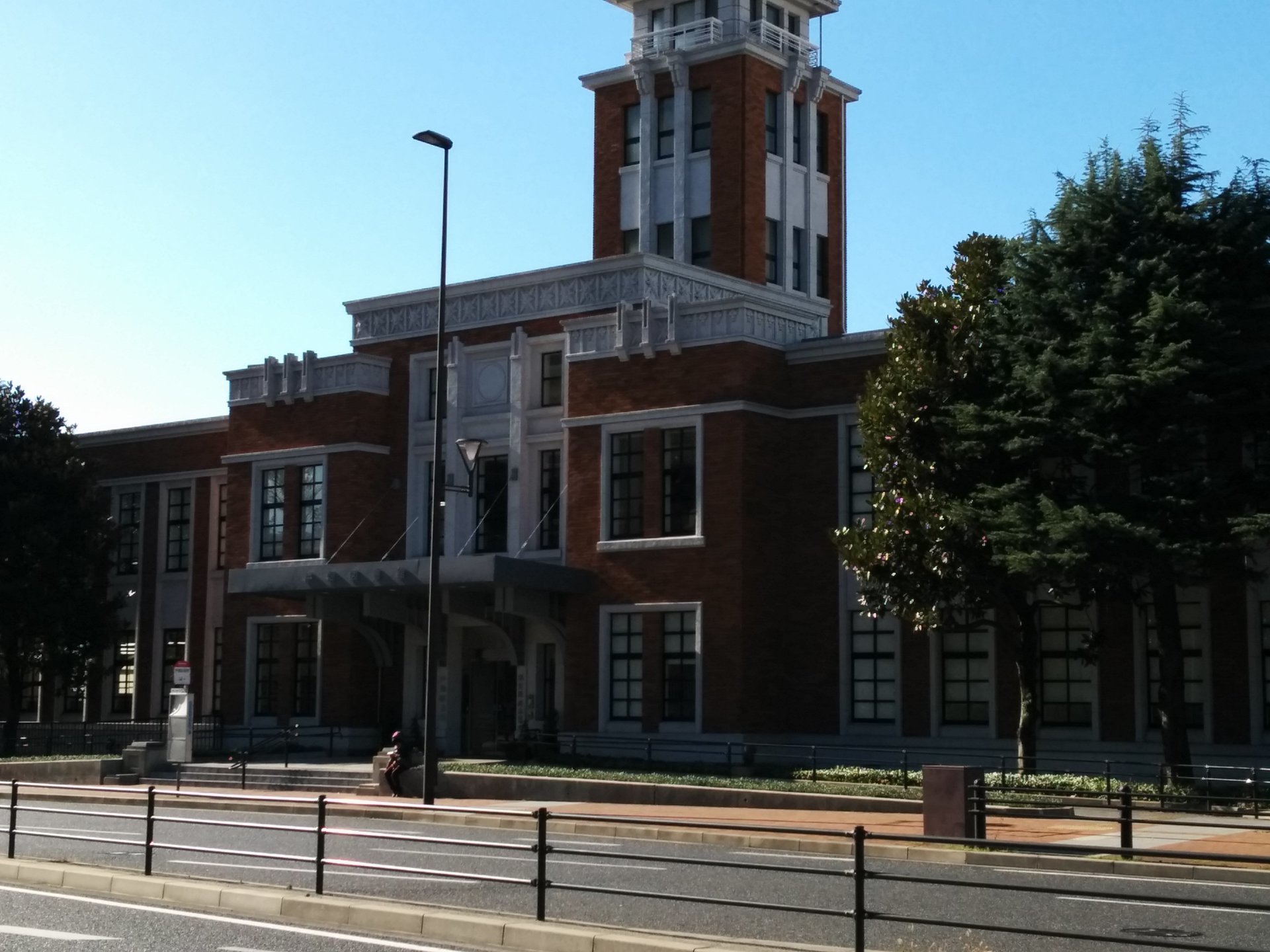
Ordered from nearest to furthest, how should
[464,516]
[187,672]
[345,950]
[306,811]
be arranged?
[345,950]
[306,811]
[187,672]
[464,516]

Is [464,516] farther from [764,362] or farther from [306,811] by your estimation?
[306,811]

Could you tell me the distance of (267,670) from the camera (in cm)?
4647

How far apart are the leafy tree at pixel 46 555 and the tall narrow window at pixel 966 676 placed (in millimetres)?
24131

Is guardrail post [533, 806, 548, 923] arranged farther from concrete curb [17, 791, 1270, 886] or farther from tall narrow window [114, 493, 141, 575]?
tall narrow window [114, 493, 141, 575]

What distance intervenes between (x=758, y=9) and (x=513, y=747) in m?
24.7

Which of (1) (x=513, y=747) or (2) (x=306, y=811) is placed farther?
(1) (x=513, y=747)

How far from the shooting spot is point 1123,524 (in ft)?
93.6

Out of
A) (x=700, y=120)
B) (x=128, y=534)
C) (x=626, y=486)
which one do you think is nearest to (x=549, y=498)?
(x=626, y=486)

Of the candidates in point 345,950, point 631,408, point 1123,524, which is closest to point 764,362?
point 631,408

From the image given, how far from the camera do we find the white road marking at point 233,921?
13.1m

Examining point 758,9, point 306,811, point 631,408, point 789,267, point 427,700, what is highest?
point 758,9

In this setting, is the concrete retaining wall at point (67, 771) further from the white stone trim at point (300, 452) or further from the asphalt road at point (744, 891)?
the asphalt road at point (744, 891)

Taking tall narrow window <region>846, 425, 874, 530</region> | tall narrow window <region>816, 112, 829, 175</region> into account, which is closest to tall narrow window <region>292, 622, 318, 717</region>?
tall narrow window <region>846, 425, 874, 530</region>

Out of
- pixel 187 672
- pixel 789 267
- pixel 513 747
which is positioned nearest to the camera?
pixel 513 747
